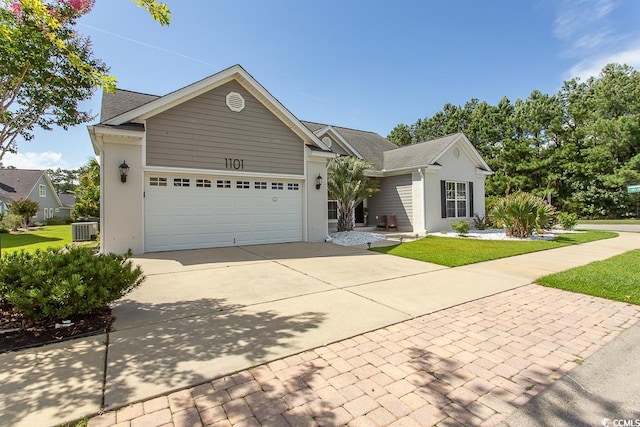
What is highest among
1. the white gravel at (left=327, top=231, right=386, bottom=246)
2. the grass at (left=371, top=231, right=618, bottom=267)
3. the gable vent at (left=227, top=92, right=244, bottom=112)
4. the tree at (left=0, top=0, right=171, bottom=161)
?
the gable vent at (left=227, top=92, right=244, bottom=112)

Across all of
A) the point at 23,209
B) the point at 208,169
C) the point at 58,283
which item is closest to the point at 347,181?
the point at 208,169

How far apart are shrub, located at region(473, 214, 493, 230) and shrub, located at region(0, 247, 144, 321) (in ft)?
55.2

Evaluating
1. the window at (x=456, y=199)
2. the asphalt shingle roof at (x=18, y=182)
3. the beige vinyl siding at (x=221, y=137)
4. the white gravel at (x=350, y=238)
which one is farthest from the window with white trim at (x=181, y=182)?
the asphalt shingle roof at (x=18, y=182)

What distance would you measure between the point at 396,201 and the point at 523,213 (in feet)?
18.7

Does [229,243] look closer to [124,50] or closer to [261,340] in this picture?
[124,50]

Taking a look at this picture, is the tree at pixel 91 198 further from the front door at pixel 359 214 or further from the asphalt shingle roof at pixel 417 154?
the asphalt shingle roof at pixel 417 154

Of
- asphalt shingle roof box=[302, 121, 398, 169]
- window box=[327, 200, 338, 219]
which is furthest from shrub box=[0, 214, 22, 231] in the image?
window box=[327, 200, 338, 219]

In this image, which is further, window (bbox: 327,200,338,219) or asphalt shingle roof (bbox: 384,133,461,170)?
asphalt shingle roof (bbox: 384,133,461,170)

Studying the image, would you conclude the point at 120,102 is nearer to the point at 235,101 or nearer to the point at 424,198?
the point at 235,101

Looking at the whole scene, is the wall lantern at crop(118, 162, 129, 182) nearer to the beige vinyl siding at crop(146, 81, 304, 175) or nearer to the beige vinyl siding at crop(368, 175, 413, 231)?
the beige vinyl siding at crop(146, 81, 304, 175)

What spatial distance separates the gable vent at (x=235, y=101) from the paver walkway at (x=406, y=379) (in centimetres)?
921

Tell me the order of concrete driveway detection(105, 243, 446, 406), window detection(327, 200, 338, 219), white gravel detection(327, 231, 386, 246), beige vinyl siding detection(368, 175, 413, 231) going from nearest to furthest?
concrete driveway detection(105, 243, 446, 406) < white gravel detection(327, 231, 386, 246) < window detection(327, 200, 338, 219) < beige vinyl siding detection(368, 175, 413, 231)

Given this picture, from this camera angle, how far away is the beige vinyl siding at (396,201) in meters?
15.6

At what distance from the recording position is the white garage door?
30.6 ft
